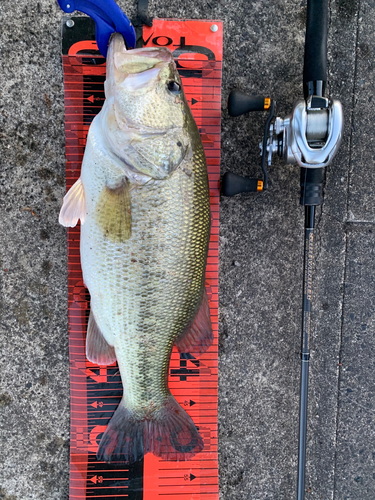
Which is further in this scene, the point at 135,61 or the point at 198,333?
the point at 198,333

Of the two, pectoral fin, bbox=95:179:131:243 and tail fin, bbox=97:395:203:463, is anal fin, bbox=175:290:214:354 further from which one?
pectoral fin, bbox=95:179:131:243

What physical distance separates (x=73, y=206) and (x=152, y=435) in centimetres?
125

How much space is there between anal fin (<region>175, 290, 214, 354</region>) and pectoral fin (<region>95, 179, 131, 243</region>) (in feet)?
1.80

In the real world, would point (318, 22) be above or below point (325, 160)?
above

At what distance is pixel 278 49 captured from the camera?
→ 195 centimetres

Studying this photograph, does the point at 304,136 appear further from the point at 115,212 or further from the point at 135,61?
the point at 115,212

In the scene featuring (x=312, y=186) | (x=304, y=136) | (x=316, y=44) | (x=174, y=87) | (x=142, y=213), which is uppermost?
(x=316, y=44)

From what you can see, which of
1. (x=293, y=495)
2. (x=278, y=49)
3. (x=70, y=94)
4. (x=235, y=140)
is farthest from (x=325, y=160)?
(x=293, y=495)

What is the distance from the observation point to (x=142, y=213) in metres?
1.45

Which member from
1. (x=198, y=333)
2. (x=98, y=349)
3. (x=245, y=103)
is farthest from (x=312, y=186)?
(x=98, y=349)

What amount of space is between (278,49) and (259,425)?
226cm

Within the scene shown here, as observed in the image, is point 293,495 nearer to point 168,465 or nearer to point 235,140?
point 168,465

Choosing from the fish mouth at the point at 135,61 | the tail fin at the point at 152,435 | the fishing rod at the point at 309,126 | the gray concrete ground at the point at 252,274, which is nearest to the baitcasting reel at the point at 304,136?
the fishing rod at the point at 309,126

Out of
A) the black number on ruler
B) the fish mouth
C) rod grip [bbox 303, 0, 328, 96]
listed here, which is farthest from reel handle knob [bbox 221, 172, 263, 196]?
the black number on ruler
